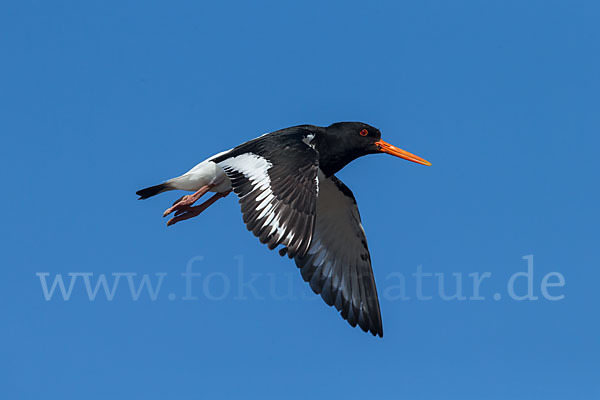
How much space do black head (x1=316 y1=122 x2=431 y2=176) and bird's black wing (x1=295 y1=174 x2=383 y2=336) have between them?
2.38ft

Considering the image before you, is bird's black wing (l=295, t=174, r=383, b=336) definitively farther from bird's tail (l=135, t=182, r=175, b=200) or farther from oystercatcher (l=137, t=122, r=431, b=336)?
bird's tail (l=135, t=182, r=175, b=200)

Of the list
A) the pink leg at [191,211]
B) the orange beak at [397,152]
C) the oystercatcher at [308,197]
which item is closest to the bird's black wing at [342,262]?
the oystercatcher at [308,197]

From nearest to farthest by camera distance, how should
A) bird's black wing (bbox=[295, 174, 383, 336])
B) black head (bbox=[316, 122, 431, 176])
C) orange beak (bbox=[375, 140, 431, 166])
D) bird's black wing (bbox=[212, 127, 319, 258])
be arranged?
1. bird's black wing (bbox=[212, 127, 319, 258])
2. black head (bbox=[316, 122, 431, 176])
3. orange beak (bbox=[375, 140, 431, 166])
4. bird's black wing (bbox=[295, 174, 383, 336])

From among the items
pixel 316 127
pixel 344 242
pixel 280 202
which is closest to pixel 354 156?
pixel 316 127

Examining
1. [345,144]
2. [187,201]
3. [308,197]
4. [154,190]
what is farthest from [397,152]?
[154,190]

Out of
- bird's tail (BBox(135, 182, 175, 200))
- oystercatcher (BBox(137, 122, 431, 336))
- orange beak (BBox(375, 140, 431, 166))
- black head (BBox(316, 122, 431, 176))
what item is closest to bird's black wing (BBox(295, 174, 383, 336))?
oystercatcher (BBox(137, 122, 431, 336))

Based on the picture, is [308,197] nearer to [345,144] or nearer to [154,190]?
[345,144]

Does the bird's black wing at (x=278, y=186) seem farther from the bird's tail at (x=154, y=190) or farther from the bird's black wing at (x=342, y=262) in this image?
the bird's black wing at (x=342, y=262)

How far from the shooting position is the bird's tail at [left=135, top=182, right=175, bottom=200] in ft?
38.5

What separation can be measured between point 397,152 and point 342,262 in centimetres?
197

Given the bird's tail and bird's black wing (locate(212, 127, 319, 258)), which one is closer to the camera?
bird's black wing (locate(212, 127, 319, 258))

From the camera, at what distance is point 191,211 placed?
38.7 ft

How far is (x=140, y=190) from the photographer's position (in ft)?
38.9

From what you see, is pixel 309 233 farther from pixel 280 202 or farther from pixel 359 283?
pixel 359 283
